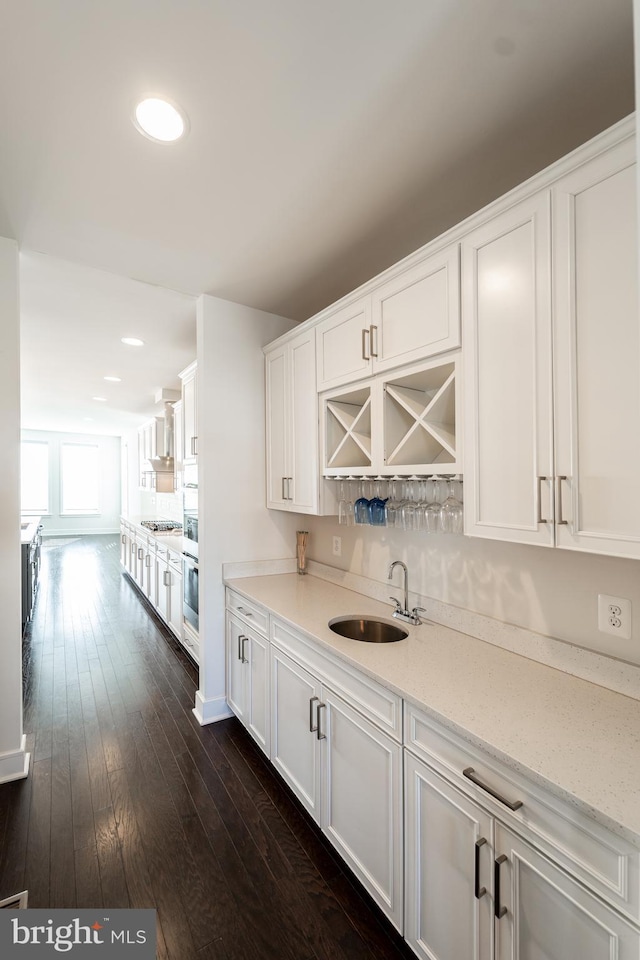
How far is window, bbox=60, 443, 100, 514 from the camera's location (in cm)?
1045

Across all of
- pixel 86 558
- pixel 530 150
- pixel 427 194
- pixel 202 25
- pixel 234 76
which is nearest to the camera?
pixel 202 25

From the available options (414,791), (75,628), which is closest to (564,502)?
(414,791)

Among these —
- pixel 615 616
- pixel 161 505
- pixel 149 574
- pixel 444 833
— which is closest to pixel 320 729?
pixel 444 833

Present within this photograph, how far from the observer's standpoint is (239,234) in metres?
2.07

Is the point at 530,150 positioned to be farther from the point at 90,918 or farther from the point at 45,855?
the point at 45,855

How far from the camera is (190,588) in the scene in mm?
3404

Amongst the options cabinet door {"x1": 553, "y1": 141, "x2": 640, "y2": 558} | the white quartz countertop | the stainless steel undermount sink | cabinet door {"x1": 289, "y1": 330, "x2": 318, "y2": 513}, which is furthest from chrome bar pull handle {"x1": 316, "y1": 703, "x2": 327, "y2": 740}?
cabinet door {"x1": 553, "y1": 141, "x2": 640, "y2": 558}

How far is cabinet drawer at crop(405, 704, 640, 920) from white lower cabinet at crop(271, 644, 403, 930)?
0.22 m

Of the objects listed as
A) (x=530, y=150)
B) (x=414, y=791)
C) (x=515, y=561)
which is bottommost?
(x=414, y=791)

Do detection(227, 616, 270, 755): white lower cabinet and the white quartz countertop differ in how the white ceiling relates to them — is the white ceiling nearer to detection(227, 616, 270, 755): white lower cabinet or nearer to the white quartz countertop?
the white quartz countertop

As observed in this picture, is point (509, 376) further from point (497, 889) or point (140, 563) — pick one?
point (140, 563)

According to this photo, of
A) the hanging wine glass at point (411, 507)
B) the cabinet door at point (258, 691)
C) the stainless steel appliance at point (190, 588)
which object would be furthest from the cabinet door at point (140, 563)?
the hanging wine glass at point (411, 507)

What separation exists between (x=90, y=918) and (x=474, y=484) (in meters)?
1.98

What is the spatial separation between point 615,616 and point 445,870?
909 millimetres
